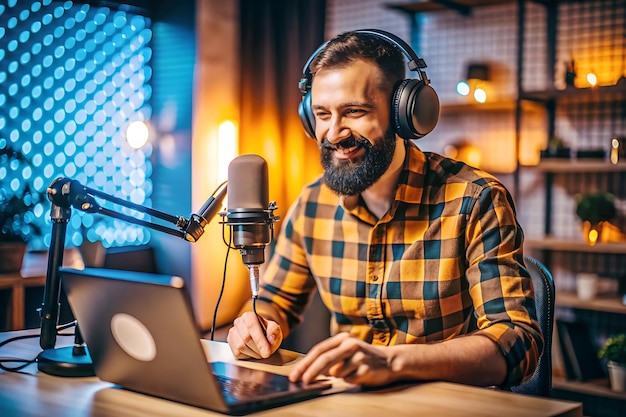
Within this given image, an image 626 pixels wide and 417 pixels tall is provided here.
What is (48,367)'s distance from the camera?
1.34 metres

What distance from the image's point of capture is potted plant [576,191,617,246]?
342cm

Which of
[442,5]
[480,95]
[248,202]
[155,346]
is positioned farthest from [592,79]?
[155,346]

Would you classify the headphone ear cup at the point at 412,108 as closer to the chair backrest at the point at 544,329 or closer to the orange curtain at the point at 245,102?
the chair backrest at the point at 544,329

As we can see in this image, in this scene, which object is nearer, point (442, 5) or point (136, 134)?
point (136, 134)

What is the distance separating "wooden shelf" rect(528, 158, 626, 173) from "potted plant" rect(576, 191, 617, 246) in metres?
0.12

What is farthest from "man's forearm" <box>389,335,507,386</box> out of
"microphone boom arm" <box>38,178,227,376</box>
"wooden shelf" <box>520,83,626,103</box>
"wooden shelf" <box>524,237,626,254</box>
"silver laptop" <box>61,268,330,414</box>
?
"wooden shelf" <box>520,83,626,103</box>

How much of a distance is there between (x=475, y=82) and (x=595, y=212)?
0.92 metres

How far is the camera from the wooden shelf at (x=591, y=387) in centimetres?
328

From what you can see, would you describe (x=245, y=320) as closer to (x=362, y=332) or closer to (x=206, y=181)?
(x=362, y=332)

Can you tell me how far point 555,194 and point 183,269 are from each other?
192cm

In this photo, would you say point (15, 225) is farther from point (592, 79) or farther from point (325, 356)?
point (592, 79)

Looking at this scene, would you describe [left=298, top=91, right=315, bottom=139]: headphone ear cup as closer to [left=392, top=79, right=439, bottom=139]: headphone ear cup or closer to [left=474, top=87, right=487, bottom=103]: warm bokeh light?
[left=392, top=79, right=439, bottom=139]: headphone ear cup

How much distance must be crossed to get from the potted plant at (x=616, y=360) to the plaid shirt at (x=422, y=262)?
1.89 m

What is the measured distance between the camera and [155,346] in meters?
1.08
